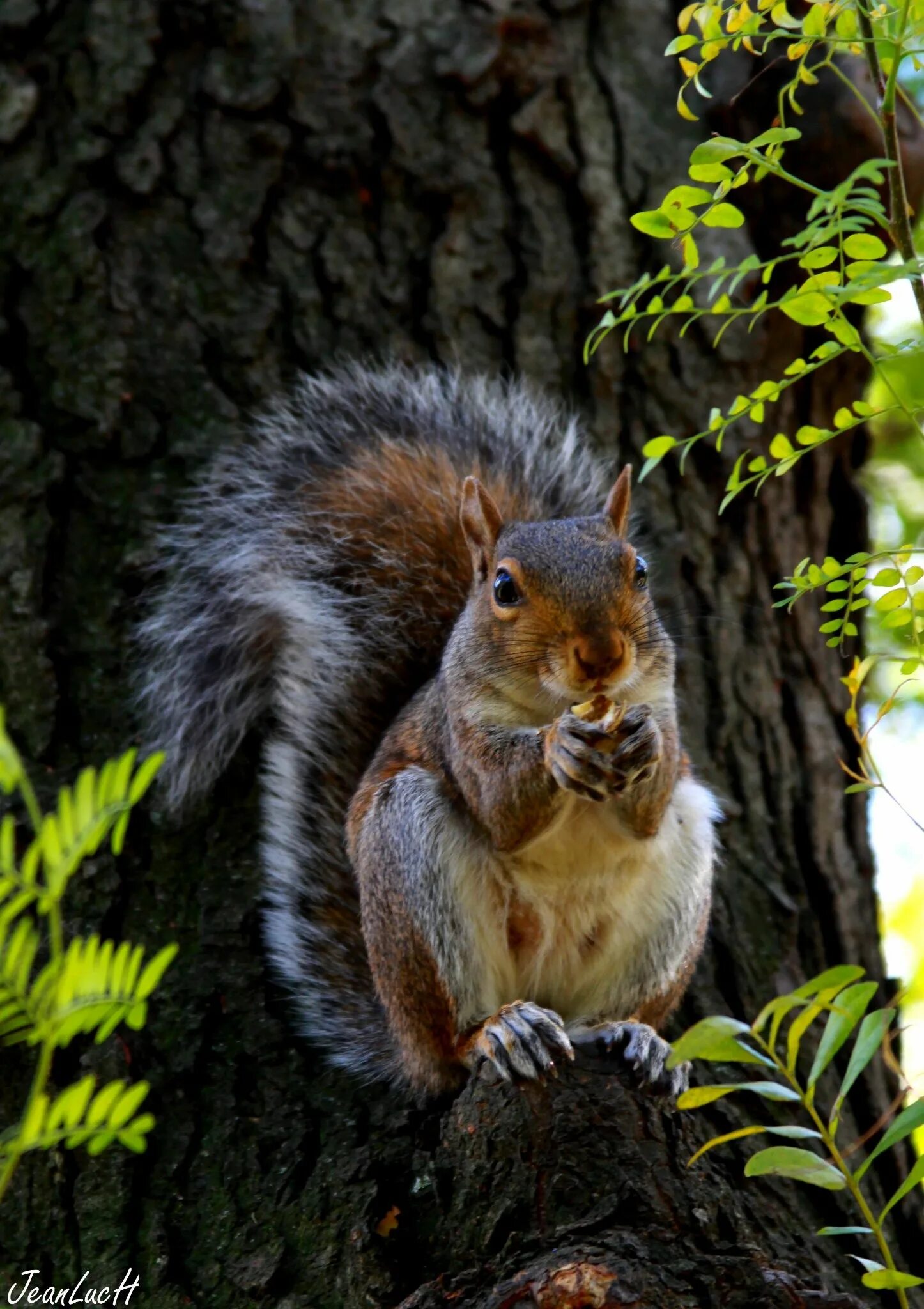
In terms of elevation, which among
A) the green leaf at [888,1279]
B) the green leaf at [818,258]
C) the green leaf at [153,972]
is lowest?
the green leaf at [888,1279]

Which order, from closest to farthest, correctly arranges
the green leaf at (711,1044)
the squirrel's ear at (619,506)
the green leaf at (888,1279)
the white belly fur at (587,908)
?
1. the green leaf at (711,1044)
2. the green leaf at (888,1279)
3. the white belly fur at (587,908)
4. the squirrel's ear at (619,506)

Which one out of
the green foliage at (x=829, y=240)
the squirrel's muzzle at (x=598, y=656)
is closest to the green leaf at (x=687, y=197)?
the green foliage at (x=829, y=240)

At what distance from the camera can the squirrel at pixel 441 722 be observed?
1670mm

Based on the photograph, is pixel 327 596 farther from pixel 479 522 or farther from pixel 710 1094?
pixel 710 1094

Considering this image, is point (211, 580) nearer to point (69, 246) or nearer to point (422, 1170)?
point (69, 246)

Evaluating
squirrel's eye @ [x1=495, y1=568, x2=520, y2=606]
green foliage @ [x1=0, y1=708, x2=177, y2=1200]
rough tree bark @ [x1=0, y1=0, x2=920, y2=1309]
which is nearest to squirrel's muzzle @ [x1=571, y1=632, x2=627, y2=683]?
squirrel's eye @ [x1=495, y1=568, x2=520, y2=606]

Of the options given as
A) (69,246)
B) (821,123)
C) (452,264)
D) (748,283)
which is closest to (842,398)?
(748,283)

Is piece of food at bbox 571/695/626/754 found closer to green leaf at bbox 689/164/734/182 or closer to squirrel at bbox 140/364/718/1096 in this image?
squirrel at bbox 140/364/718/1096

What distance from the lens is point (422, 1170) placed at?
59.5 inches

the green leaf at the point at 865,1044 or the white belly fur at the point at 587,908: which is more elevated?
the white belly fur at the point at 587,908

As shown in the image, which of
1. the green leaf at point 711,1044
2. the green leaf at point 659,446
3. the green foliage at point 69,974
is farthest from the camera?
the green leaf at point 659,446

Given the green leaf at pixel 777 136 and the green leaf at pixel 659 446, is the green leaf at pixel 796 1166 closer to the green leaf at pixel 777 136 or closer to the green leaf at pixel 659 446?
the green leaf at pixel 659 446

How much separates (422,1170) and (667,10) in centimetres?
199

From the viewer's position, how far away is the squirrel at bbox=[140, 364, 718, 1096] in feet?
5.48
